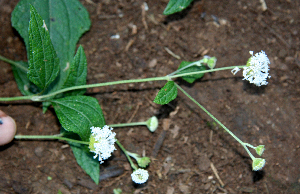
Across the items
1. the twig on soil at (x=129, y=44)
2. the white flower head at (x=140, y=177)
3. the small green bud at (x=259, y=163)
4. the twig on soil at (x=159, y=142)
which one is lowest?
the twig on soil at (x=159, y=142)

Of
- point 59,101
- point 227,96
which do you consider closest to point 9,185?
point 59,101

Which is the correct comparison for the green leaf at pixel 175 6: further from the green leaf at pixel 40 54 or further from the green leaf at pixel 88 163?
the green leaf at pixel 88 163

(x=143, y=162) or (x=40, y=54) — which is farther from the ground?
(x=40, y=54)

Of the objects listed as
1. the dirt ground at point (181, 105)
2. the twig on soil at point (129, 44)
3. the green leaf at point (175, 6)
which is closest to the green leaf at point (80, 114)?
the dirt ground at point (181, 105)

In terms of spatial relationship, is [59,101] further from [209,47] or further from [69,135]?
[209,47]

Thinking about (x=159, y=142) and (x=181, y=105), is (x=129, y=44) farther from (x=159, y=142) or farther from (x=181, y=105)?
(x=159, y=142)

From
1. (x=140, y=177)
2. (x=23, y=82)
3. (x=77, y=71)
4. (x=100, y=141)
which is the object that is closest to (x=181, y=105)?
(x=140, y=177)
